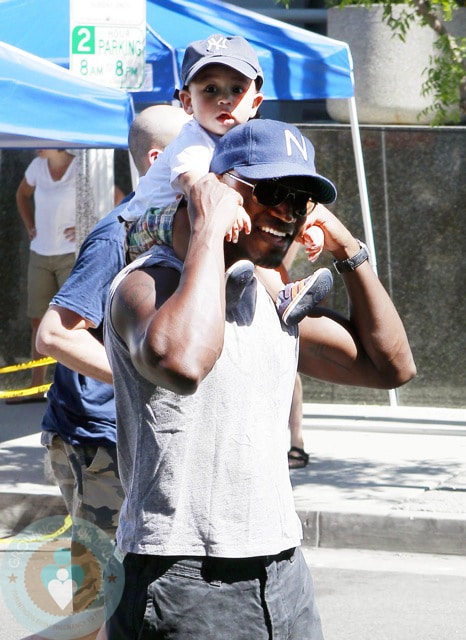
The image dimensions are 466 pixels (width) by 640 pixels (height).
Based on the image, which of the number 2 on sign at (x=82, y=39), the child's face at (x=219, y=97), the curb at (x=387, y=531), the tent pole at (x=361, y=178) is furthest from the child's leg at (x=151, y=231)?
the tent pole at (x=361, y=178)

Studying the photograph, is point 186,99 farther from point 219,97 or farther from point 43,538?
point 43,538

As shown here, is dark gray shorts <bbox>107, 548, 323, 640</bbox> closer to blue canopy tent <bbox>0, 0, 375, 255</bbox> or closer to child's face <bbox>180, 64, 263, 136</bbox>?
child's face <bbox>180, 64, 263, 136</bbox>

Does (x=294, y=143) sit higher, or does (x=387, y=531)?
(x=294, y=143)

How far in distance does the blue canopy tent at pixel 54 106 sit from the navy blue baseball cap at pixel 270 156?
151 inches

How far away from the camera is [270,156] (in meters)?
2.65

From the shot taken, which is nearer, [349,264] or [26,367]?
[349,264]

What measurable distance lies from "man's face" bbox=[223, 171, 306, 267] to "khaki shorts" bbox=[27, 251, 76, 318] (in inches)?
321

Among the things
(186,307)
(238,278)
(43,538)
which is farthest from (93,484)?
(43,538)

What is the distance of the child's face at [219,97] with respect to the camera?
396cm

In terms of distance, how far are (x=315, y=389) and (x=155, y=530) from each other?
844 cm

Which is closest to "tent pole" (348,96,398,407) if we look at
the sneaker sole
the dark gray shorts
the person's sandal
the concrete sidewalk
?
the concrete sidewalk

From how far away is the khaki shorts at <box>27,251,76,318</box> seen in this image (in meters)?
10.7

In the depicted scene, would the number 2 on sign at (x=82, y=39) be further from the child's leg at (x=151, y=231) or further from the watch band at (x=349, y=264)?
the watch band at (x=349, y=264)

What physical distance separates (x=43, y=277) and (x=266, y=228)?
835 cm
